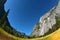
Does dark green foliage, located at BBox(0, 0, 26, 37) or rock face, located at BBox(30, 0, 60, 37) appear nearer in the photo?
rock face, located at BBox(30, 0, 60, 37)

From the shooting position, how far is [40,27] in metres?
4.85

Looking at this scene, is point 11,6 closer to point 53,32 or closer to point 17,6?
point 17,6

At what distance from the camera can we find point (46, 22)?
4855mm

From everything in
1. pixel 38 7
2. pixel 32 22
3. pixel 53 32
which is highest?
pixel 38 7

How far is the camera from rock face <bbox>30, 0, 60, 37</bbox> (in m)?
4.84

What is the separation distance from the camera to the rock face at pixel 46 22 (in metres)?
4.84

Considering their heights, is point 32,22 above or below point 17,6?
below

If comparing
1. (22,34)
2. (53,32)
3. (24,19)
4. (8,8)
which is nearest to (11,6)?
(8,8)

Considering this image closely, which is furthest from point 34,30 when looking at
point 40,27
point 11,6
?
point 11,6

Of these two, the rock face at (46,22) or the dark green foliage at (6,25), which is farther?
the dark green foliage at (6,25)

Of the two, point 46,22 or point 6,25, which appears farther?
point 6,25

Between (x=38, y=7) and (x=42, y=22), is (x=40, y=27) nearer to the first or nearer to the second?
(x=42, y=22)

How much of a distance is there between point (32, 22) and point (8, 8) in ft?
2.68

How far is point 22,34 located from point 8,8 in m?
0.86
